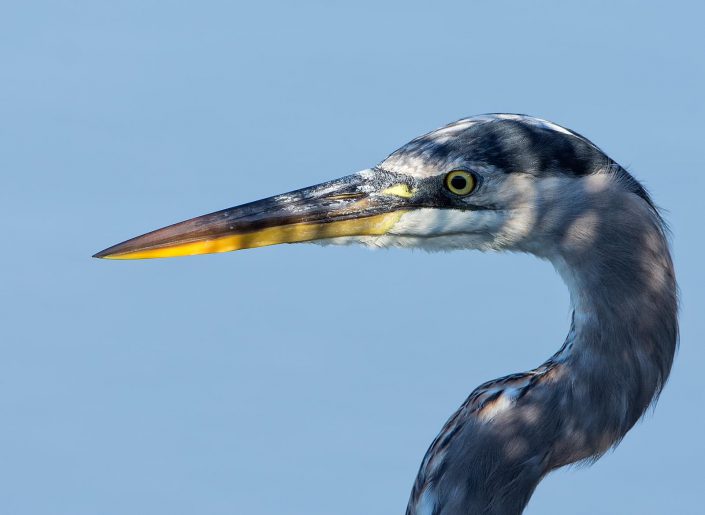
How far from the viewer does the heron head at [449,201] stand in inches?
122

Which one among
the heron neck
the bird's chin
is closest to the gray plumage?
the heron neck

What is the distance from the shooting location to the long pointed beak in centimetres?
325

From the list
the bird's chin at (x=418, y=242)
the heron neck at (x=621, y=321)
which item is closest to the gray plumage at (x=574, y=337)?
the heron neck at (x=621, y=321)

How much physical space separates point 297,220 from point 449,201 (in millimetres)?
358

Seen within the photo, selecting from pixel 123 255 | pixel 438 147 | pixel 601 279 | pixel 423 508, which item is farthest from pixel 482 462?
pixel 123 255

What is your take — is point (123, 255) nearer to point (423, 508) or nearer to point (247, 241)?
point (247, 241)

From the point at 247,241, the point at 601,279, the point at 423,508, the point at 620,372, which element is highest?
the point at 247,241

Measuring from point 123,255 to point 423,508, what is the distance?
3.00 ft

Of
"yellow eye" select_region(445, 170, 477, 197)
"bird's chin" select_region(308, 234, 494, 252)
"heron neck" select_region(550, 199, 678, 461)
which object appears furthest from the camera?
"bird's chin" select_region(308, 234, 494, 252)

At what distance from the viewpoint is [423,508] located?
3.17m

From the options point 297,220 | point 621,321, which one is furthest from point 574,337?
point 297,220

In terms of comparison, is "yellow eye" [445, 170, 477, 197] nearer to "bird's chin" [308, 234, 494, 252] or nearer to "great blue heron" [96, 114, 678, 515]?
"great blue heron" [96, 114, 678, 515]

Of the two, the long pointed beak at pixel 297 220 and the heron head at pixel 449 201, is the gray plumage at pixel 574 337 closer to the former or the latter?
the heron head at pixel 449 201

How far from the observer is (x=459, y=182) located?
10.4 ft
